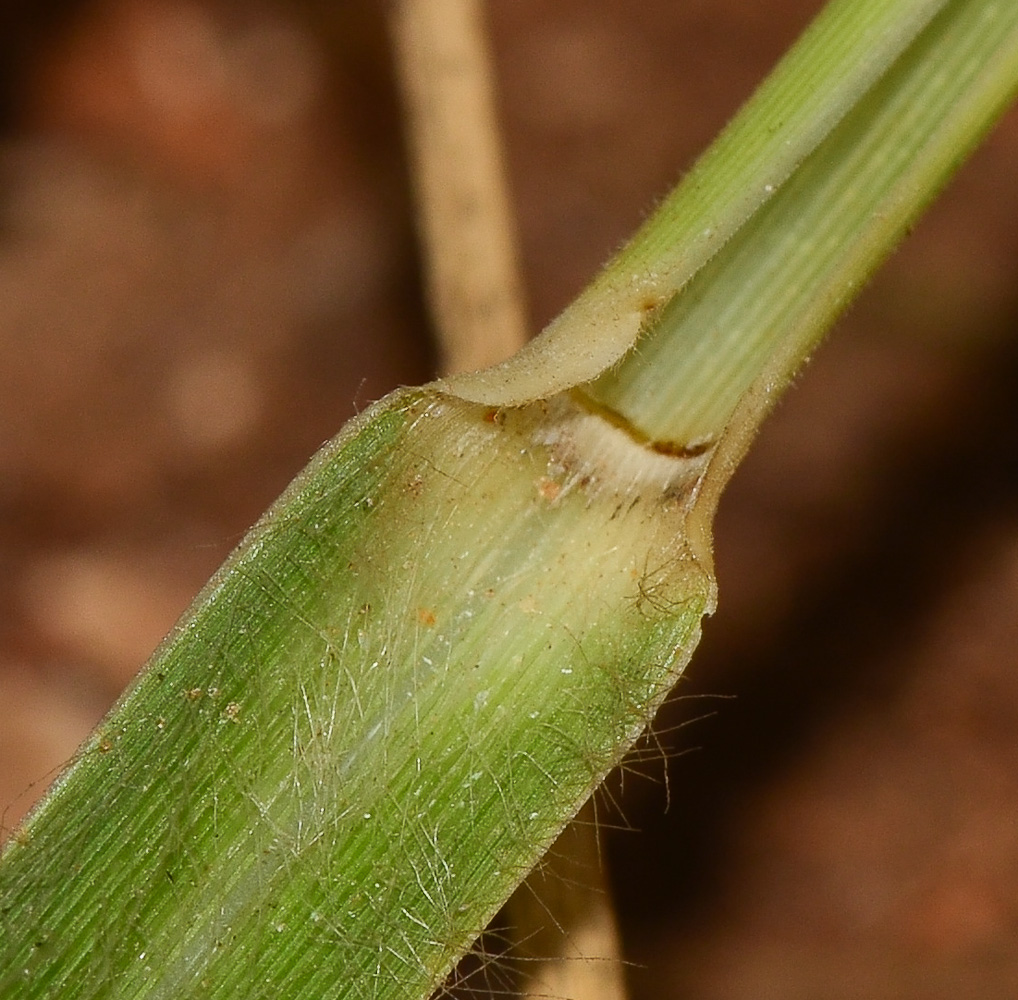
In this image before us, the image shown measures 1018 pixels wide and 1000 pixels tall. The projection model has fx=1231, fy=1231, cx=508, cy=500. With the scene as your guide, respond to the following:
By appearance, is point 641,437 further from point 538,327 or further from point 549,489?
point 538,327

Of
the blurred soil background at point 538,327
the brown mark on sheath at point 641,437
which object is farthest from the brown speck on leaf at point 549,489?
the blurred soil background at point 538,327

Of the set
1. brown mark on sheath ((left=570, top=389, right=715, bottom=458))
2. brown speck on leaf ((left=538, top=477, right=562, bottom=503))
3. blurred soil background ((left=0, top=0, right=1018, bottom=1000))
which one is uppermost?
blurred soil background ((left=0, top=0, right=1018, bottom=1000))

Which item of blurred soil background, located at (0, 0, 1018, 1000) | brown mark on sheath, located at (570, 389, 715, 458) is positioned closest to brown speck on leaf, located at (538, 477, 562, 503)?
brown mark on sheath, located at (570, 389, 715, 458)

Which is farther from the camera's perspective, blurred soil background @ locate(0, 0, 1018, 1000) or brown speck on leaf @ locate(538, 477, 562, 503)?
blurred soil background @ locate(0, 0, 1018, 1000)

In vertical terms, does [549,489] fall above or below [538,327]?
below

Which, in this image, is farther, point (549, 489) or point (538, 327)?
point (538, 327)

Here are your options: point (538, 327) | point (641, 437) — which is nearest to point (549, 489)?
point (641, 437)

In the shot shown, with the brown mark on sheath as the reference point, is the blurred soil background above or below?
above

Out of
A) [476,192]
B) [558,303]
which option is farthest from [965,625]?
[476,192]

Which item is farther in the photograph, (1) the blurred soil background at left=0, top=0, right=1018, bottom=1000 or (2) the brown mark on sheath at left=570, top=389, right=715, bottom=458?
(1) the blurred soil background at left=0, top=0, right=1018, bottom=1000

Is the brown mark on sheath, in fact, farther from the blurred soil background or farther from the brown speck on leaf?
the blurred soil background
